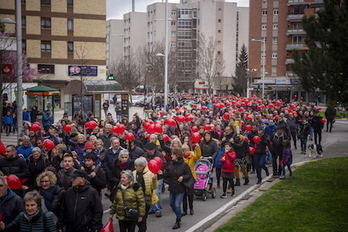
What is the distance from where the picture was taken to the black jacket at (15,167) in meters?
8.80

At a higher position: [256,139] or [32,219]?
[256,139]

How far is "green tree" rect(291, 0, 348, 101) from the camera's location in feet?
37.4

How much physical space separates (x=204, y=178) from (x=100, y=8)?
42002 millimetres

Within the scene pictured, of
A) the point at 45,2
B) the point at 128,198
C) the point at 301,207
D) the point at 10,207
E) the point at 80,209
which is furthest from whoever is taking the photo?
the point at 45,2

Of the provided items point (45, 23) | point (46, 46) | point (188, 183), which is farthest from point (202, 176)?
point (45, 23)

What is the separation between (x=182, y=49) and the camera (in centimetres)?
10494

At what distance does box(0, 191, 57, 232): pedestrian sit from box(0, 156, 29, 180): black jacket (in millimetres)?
3158

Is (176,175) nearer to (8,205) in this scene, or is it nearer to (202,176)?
(202,176)

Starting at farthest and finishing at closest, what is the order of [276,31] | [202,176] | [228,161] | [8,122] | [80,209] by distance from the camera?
[276,31], [8,122], [228,161], [202,176], [80,209]

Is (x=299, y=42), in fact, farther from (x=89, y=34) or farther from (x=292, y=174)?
(x=292, y=174)

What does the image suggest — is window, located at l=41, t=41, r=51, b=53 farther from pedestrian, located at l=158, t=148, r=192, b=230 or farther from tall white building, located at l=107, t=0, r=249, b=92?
tall white building, located at l=107, t=0, r=249, b=92

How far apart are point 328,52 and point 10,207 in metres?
9.45

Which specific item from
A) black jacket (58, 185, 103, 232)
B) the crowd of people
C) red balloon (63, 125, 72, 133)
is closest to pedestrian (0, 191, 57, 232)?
the crowd of people

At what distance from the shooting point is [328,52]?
Result: 12375mm
